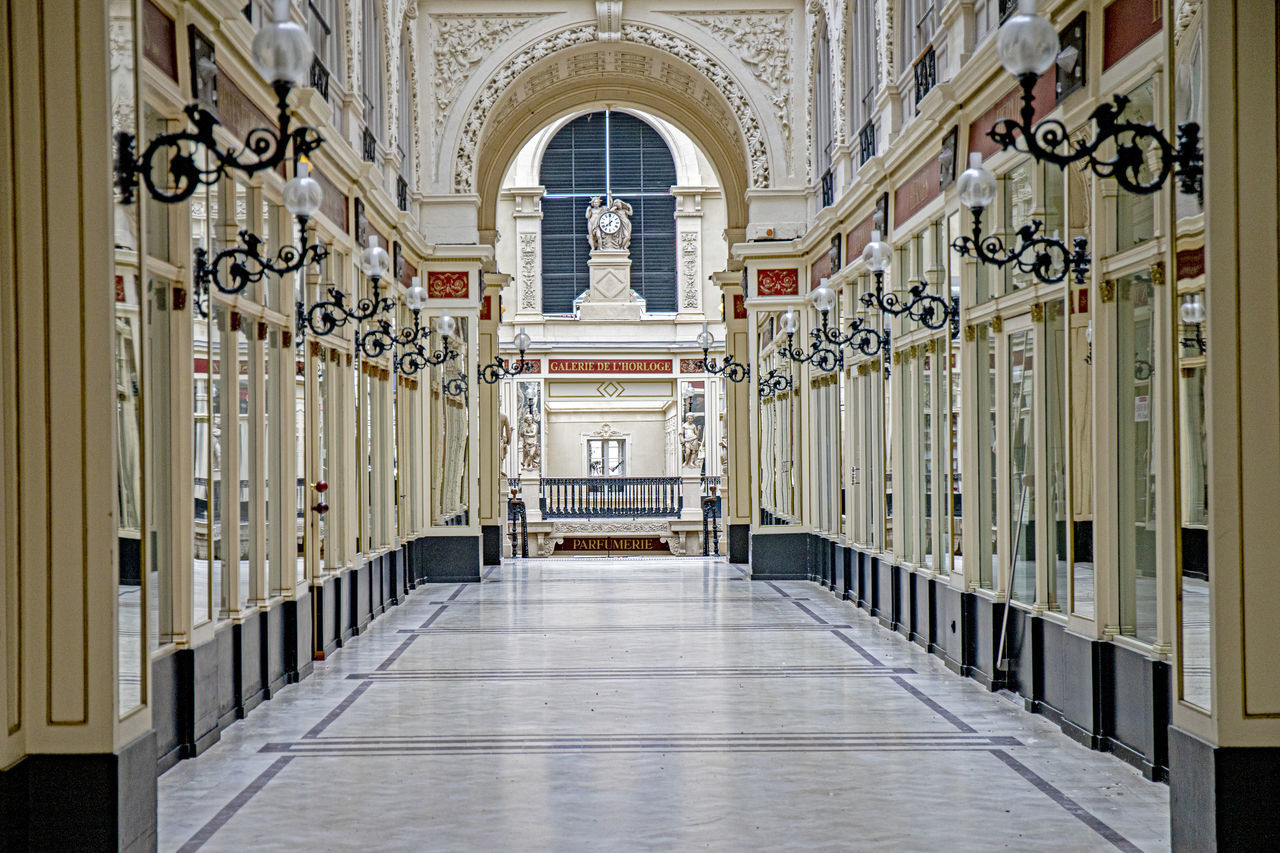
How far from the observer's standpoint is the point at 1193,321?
507 centimetres

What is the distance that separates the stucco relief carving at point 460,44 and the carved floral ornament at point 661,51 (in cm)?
25

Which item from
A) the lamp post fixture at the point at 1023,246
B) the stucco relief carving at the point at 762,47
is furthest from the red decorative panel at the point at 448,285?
the lamp post fixture at the point at 1023,246

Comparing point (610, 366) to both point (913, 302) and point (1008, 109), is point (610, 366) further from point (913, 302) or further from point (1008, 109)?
point (1008, 109)

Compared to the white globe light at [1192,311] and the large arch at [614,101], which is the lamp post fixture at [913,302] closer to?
the white globe light at [1192,311]

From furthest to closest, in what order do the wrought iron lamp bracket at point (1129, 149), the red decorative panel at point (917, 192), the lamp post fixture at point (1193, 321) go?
1. the red decorative panel at point (917, 192)
2. the lamp post fixture at point (1193, 321)
3. the wrought iron lamp bracket at point (1129, 149)

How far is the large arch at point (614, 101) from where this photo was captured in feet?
55.5

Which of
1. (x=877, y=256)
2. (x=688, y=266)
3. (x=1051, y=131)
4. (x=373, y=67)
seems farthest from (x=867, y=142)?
(x=688, y=266)

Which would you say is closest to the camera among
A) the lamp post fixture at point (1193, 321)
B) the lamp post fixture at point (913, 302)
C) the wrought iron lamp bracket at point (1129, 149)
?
the wrought iron lamp bracket at point (1129, 149)

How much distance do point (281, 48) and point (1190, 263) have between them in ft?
10.4

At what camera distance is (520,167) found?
30.4 metres

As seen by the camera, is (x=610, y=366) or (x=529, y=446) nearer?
(x=529, y=446)

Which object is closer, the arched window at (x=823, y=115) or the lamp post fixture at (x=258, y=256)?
the lamp post fixture at (x=258, y=256)

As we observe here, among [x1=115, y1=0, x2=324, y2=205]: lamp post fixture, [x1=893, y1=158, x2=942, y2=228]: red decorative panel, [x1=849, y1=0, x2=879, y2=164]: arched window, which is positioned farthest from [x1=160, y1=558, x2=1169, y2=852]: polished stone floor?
[x1=849, y1=0, x2=879, y2=164]: arched window

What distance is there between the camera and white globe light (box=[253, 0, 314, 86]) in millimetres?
4367
